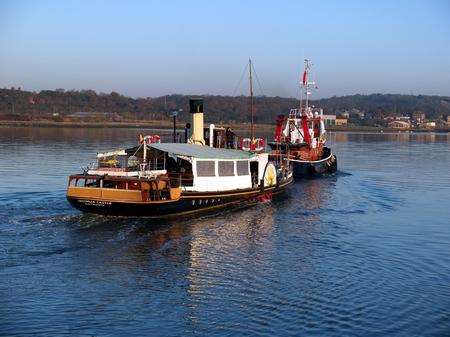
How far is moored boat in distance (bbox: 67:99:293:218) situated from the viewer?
30766mm

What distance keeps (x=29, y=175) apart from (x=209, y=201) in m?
19.6

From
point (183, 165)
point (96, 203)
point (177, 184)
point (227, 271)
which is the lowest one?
point (227, 271)

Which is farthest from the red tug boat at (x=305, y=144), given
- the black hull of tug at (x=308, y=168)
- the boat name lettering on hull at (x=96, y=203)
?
the boat name lettering on hull at (x=96, y=203)

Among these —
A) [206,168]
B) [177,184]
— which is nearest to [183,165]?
[206,168]

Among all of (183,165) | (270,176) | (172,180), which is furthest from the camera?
(270,176)

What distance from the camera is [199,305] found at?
19.1 m

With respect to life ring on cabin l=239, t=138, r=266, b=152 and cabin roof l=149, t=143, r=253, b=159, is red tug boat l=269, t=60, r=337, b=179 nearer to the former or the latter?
life ring on cabin l=239, t=138, r=266, b=152

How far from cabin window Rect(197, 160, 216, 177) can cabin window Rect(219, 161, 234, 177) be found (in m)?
0.75

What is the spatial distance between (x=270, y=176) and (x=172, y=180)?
11.0 metres

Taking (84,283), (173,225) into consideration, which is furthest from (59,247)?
(173,225)

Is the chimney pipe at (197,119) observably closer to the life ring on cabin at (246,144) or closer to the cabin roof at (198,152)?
the cabin roof at (198,152)

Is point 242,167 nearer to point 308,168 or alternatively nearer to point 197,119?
point 197,119

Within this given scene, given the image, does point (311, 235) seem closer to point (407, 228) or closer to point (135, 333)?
point (407, 228)

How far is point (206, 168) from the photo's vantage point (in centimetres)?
3538
